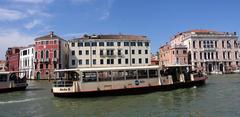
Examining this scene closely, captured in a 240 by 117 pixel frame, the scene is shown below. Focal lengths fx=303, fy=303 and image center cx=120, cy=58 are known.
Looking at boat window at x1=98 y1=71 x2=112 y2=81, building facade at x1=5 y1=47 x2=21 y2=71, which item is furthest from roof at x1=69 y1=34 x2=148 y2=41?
boat window at x1=98 y1=71 x2=112 y2=81

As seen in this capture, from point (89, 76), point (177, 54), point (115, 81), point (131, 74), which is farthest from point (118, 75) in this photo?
point (177, 54)

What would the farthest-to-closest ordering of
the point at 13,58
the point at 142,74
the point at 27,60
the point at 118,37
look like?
the point at 13,58
the point at 27,60
the point at 118,37
the point at 142,74

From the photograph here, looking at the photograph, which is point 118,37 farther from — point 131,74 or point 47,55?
point 131,74

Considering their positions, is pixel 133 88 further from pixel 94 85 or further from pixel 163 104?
pixel 163 104

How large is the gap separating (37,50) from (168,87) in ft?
131

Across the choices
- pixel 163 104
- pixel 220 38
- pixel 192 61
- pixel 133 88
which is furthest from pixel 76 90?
pixel 220 38

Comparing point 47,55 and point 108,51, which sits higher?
point 108,51

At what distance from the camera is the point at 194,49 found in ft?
250

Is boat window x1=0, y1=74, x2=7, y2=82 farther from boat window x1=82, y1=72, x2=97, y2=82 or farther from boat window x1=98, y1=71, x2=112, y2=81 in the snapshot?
boat window x1=98, y1=71, x2=112, y2=81

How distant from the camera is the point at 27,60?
65938 mm

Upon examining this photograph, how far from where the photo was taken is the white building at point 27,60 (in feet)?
208

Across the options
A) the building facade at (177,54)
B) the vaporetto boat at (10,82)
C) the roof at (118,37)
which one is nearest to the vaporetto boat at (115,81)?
the vaporetto boat at (10,82)

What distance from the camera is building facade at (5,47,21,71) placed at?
2905 inches

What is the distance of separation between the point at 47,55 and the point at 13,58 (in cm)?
1988
